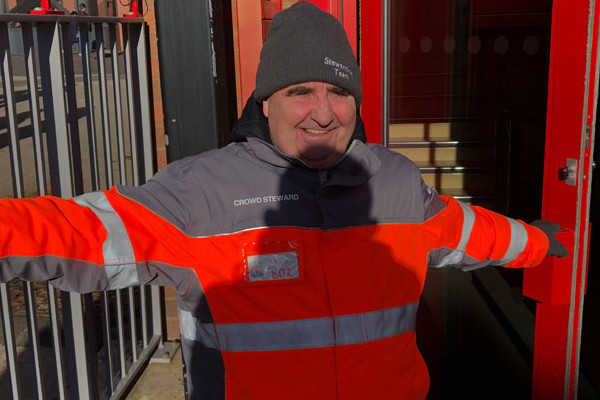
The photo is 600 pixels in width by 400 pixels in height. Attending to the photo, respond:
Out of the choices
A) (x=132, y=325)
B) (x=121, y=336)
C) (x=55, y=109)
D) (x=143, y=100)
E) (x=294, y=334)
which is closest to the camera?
(x=294, y=334)

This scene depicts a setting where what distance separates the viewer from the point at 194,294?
1525 mm

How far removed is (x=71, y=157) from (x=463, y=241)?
1.66 meters

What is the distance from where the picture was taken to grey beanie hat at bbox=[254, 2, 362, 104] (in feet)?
5.22

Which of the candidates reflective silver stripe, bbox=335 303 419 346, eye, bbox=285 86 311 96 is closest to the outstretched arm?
reflective silver stripe, bbox=335 303 419 346

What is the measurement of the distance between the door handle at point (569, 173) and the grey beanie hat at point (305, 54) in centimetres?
105

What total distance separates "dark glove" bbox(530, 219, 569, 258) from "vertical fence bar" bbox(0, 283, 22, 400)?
6.25 feet

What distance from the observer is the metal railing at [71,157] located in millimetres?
2279

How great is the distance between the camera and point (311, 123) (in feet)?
5.29

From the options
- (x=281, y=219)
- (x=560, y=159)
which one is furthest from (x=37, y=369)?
(x=560, y=159)

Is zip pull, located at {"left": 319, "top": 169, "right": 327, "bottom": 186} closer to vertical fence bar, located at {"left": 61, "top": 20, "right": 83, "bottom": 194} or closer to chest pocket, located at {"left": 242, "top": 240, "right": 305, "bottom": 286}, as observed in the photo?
chest pocket, located at {"left": 242, "top": 240, "right": 305, "bottom": 286}

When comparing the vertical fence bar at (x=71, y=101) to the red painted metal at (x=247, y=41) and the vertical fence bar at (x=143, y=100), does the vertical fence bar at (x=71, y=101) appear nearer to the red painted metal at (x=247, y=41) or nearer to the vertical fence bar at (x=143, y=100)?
the vertical fence bar at (x=143, y=100)

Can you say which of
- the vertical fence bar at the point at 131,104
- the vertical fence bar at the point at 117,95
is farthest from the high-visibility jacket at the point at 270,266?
the vertical fence bar at the point at 131,104

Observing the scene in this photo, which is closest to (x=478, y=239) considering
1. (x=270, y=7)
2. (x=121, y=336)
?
(x=121, y=336)

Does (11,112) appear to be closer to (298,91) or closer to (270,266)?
(298,91)
